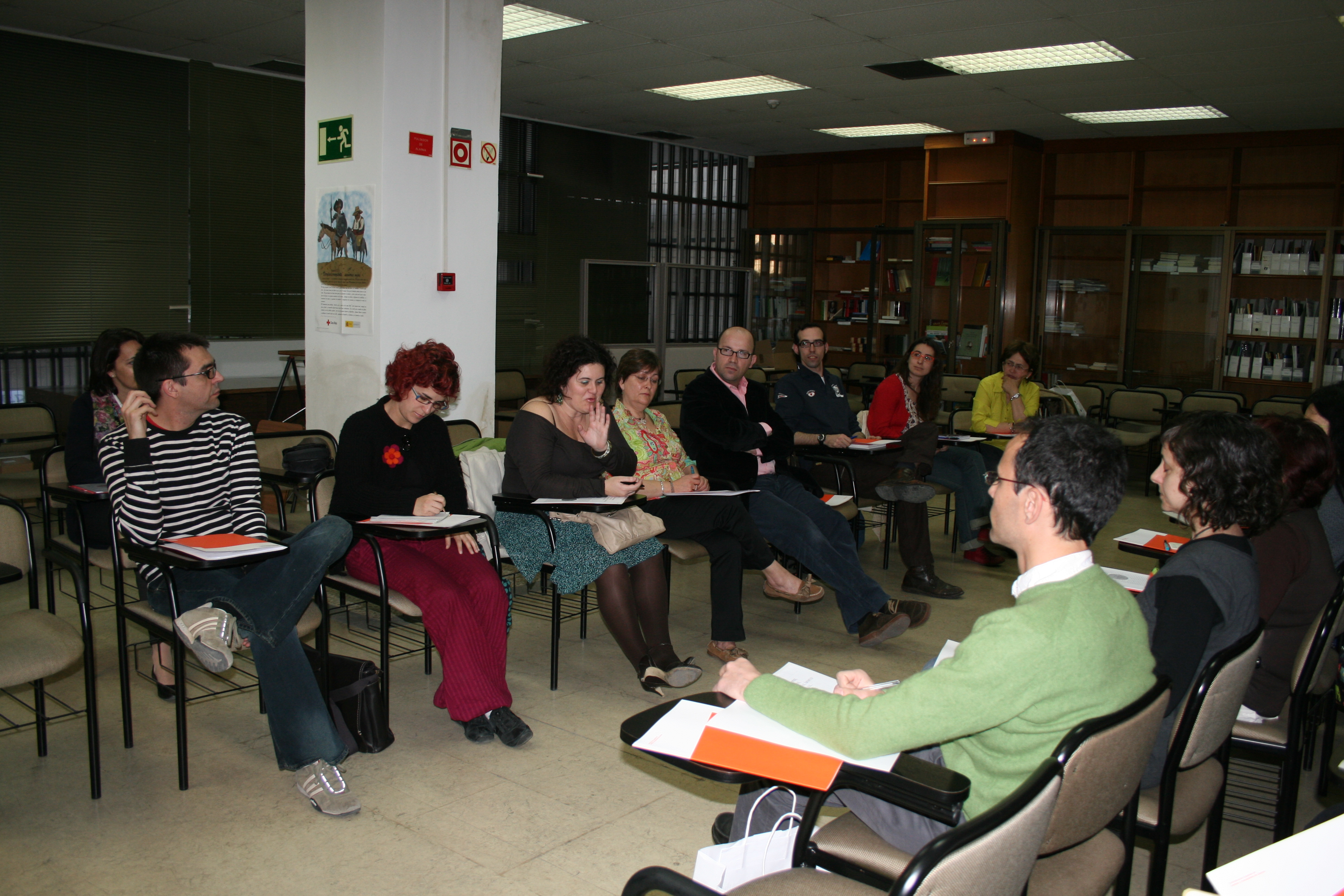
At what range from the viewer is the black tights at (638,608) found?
3.61 m

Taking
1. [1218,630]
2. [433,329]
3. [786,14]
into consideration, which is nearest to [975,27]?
[786,14]

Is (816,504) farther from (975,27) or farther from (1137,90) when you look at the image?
(1137,90)

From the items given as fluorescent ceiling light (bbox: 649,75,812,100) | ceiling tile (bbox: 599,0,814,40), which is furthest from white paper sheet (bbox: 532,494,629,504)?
fluorescent ceiling light (bbox: 649,75,812,100)

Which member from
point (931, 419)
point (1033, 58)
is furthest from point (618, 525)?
point (1033, 58)

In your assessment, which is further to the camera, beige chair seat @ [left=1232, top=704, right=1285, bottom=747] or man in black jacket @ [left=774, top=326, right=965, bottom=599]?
Answer: man in black jacket @ [left=774, top=326, right=965, bottom=599]

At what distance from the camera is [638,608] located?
3699mm

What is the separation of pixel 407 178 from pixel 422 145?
19 centimetres

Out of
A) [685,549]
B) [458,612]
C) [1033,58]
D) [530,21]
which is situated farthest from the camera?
[1033,58]

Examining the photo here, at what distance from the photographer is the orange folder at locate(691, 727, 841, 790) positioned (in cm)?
146

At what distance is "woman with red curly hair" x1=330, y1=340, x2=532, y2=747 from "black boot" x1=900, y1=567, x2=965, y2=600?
2.52 meters

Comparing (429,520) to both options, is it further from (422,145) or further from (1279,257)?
(1279,257)

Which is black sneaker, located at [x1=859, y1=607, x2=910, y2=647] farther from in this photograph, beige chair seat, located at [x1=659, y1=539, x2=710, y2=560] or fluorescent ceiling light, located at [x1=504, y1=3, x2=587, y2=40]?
fluorescent ceiling light, located at [x1=504, y1=3, x2=587, y2=40]

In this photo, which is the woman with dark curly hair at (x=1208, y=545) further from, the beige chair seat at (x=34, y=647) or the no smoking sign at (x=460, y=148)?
the no smoking sign at (x=460, y=148)

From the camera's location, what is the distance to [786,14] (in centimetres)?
578
